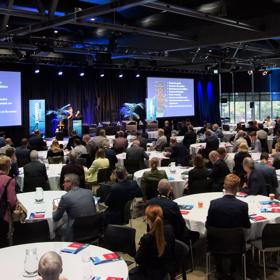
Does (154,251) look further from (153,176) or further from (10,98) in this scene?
(10,98)

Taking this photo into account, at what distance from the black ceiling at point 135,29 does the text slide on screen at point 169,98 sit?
3.74 m

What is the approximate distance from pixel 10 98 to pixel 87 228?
14217 mm

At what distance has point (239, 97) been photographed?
94.9ft

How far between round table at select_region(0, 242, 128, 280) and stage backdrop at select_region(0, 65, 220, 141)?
49.8 ft

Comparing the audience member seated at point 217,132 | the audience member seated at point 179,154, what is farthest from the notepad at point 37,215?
the audience member seated at point 217,132

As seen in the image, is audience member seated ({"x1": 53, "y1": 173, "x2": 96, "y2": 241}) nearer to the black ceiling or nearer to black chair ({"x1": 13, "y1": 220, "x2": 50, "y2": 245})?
black chair ({"x1": 13, "y1": 220, "x2": 50, "y2": 245})

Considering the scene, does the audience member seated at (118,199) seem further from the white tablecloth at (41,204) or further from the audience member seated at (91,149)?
the audience member seated at (91,149)

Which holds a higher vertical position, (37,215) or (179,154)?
(179,154)

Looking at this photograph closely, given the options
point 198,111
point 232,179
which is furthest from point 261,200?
point 198,111

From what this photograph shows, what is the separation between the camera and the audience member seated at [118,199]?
6.23 meters

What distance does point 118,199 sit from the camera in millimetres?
6301

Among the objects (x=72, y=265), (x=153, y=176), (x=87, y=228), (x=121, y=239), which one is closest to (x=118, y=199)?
(x=87, y=228)

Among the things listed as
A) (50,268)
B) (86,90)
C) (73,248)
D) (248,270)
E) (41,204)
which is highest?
(86,90)

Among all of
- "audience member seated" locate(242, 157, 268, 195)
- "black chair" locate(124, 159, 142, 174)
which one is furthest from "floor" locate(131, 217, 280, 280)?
"black chair" locate(124, 159, 142, 174)
